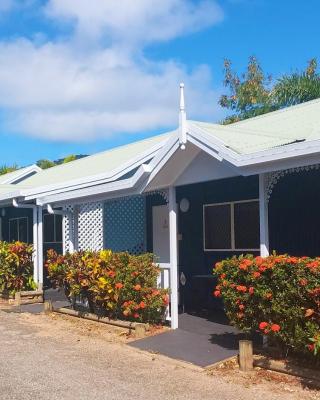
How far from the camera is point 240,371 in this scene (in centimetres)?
645

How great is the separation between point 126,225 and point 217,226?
2745mm

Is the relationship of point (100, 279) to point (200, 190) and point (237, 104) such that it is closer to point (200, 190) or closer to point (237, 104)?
point (200, 190)

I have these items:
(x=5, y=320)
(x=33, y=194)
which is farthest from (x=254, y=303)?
(x=33, y=194)

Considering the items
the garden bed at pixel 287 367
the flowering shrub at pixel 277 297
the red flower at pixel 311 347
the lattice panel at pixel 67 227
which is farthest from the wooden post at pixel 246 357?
the lattice panel at pixel 67 227

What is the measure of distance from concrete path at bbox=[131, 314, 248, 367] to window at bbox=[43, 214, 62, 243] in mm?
8113

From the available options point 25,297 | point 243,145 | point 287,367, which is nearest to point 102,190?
point 243,145

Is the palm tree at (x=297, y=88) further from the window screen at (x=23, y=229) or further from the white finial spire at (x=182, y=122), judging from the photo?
the white finial spire at (x=182, y=122)

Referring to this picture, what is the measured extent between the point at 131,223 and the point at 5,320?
11.7 feet

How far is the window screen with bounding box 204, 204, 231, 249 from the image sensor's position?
1015cm

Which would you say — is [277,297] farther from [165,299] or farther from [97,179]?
[97,179]

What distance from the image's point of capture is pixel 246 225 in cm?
971

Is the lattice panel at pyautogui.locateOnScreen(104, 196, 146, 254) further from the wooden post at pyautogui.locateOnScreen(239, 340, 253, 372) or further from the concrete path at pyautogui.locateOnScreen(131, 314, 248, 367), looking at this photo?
the wooden post at pyautogui.locateOnScreen(239, 340, 253, 372)

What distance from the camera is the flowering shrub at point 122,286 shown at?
9.07 meters

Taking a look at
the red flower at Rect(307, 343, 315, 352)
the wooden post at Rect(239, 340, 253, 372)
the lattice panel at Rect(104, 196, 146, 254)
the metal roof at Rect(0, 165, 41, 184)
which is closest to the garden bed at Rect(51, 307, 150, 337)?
the lattice panel at Rect(104, 196, 146, 254)
